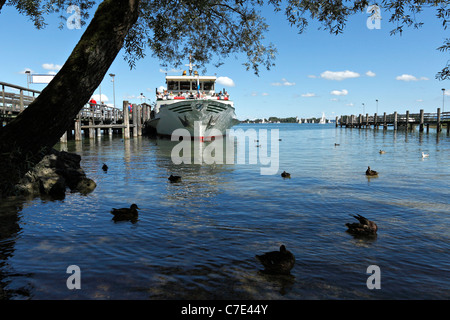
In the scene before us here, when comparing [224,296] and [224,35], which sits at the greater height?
[224,35]

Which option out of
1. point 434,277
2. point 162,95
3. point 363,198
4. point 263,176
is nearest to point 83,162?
point 263,176

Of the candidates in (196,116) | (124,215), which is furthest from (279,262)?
(196,116)

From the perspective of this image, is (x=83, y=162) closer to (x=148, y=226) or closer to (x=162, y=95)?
(x=148, y=226)

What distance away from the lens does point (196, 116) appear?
29281mm

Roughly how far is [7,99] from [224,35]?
43.4 feet

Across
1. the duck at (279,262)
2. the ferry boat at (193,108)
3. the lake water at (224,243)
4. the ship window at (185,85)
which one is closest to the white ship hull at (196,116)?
the ferry boat at (193,108)

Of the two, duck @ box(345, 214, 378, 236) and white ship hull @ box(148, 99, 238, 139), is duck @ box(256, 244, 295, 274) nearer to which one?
duck @ box(345, 214, 378, 236)

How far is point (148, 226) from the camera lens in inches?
236

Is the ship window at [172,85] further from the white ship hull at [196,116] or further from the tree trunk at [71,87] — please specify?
the tree trunk at [71,87]

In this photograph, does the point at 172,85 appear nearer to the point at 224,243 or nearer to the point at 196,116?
the point at 196,116

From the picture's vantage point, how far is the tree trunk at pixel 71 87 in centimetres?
560

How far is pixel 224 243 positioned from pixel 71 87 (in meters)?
3.57

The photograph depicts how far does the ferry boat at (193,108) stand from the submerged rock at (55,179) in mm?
17495

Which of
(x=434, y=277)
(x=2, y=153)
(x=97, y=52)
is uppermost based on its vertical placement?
(x=97, y=52)
